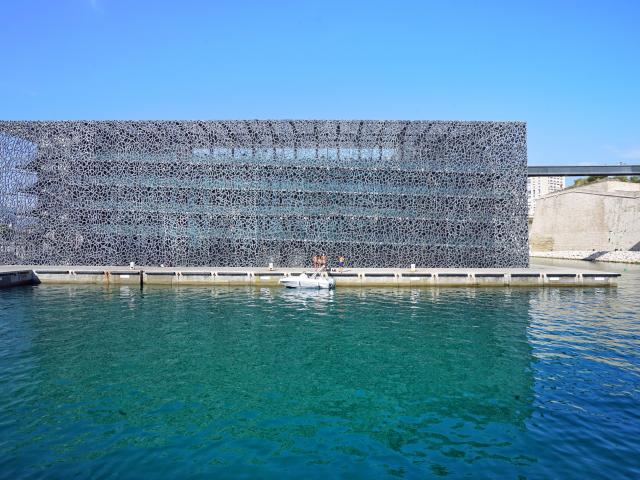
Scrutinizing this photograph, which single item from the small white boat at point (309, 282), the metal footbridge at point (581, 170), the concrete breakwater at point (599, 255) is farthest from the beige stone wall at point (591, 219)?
the small white boat at point (309, 282)

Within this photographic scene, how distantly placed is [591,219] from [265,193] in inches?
2173

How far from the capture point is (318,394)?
33.6 feet

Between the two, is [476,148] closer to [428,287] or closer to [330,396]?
[428,287]

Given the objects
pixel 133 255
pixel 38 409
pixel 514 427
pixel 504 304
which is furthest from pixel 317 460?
pixel 133 255

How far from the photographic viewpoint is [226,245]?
113 feet

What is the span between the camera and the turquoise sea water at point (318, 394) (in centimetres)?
728

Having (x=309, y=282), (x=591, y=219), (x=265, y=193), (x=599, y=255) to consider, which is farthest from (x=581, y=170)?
(x=309, y=282)

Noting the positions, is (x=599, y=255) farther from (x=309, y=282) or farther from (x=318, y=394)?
(x=318, y=394)

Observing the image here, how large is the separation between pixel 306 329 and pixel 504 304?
38.6 ft

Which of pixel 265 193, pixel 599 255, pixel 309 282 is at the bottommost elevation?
pixel 309 282

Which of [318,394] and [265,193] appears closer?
[318,394]

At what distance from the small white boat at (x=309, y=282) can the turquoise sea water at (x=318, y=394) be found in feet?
22.5

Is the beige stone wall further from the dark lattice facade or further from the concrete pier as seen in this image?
the concrete pier

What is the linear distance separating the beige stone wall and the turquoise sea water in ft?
166
